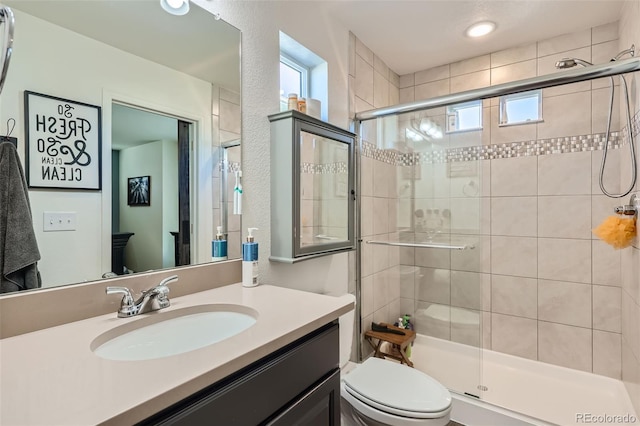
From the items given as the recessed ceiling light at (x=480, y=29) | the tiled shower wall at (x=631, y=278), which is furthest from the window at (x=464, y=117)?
the tiled shower wall at (x=631, y=278)

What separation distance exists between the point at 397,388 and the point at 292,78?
170cm

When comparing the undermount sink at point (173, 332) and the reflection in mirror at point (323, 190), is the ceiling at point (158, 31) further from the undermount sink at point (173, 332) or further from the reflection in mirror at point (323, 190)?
the undermount sink at point (173, 332)

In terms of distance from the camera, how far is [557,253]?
89.1 inches

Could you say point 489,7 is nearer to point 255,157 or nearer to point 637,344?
point 255,157

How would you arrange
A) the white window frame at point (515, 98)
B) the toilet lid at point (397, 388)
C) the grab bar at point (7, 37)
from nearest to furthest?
the grab bar at point (7, 37) < the toilet lid at point (397, 388) < the white window frame at point (515, 98)

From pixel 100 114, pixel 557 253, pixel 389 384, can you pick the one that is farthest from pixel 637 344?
pixel 100 114

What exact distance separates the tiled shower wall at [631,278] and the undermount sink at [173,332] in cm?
197

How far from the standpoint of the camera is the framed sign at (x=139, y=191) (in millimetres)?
1020

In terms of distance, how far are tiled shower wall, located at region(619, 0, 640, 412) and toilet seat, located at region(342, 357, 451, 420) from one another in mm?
1153

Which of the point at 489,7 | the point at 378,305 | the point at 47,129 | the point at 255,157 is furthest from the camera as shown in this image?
the point at 378,305

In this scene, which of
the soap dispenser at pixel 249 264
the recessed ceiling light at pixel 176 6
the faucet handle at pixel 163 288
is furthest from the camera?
the soap dispenser at pixel 249 264

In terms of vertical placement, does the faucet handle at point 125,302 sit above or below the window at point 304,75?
below

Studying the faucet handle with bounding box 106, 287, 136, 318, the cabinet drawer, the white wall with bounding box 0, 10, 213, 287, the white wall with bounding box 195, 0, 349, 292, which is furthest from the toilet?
the white wall with bounding box 0, 10, 213, 287

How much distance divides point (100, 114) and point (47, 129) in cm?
14
